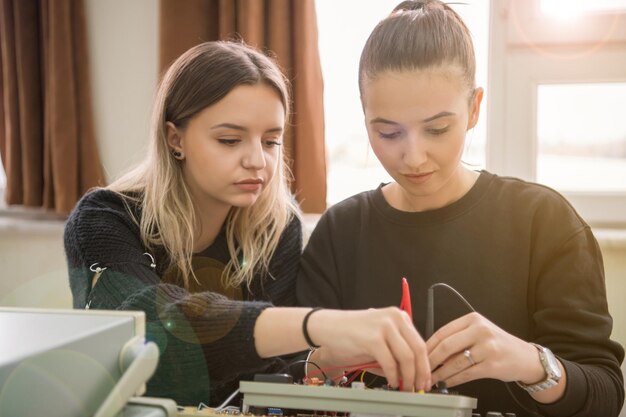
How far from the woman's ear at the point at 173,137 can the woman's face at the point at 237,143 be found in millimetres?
37

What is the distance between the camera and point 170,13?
2.35 m

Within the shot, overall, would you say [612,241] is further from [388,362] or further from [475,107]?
[388,362]

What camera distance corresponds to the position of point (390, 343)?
80 centimetres

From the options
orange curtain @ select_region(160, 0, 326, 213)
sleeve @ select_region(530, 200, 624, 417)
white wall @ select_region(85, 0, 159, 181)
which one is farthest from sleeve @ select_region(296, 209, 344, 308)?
white wall @ select_region(85, 0, 159, 181)

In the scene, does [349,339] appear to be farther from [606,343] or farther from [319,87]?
[319,87]

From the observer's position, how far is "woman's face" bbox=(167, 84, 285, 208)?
129cm

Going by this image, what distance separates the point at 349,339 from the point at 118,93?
2.00 m

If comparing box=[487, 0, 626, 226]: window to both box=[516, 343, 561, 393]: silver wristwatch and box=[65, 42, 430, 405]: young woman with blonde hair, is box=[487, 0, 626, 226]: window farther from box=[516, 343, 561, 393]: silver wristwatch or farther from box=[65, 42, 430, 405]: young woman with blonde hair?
box=[516, 343, 561, 393]: silver wristwatch

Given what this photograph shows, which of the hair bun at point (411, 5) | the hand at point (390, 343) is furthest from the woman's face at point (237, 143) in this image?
the hand at point (390, 343)

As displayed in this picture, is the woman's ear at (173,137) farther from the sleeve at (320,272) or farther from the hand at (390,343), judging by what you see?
the hand at (390,343)

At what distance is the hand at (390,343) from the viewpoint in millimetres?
787

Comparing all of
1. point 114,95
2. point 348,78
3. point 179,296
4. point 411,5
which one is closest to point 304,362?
point 179,296

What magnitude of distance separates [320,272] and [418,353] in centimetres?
59

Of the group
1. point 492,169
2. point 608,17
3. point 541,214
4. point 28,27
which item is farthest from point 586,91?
point 28,27
